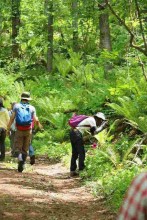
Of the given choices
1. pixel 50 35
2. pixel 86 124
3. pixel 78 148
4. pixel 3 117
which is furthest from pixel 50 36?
pixel 78 148

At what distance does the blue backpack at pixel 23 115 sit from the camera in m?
9.50

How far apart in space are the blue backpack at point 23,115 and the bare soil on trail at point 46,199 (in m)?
1.11

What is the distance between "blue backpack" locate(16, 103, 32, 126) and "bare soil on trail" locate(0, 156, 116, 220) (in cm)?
111

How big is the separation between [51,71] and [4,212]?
53.9ft

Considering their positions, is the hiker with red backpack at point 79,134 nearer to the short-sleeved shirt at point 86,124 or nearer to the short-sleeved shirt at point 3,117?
the short-sleeved shirt at point 86,124

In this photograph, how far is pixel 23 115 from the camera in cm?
952

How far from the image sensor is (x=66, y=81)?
2009cm

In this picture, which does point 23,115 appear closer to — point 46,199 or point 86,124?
point 86,124

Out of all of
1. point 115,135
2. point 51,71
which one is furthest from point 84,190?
point 51,71

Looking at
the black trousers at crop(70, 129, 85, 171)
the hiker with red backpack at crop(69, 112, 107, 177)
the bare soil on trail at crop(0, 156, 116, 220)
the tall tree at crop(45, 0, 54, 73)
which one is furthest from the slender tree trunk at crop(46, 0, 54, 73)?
the bare soil on trail at crop(0, 156, 116, 220)

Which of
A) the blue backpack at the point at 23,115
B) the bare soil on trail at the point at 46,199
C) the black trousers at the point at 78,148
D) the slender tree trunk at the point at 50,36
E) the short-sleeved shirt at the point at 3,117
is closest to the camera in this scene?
the bare soil on trail at the point at 46,199

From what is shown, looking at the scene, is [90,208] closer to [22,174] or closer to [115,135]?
[22,174]

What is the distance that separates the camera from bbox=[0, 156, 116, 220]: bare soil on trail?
20.3 ft

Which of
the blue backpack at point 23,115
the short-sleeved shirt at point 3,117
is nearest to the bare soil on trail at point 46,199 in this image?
the blue backpack at point 23,115
